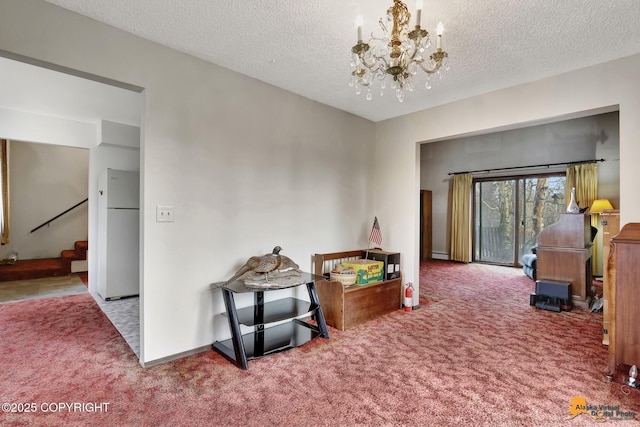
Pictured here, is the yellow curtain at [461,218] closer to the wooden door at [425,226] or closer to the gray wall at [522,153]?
the gray wall at [522,153]

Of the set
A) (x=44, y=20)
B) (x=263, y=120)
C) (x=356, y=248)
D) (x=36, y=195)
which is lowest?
(x=356, y=248)

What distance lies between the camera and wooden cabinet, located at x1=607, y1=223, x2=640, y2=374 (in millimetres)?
2043

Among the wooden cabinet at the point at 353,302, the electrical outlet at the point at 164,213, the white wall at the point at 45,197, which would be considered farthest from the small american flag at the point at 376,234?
the white wall at the point at 45,197

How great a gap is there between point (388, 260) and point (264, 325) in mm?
1619

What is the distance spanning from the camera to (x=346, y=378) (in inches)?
85.9

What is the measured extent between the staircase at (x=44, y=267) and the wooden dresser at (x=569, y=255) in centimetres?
762

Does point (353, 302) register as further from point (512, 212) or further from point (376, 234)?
point (512, 212)

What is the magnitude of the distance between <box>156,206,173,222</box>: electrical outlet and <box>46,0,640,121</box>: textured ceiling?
1239mm

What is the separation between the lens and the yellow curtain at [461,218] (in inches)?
293

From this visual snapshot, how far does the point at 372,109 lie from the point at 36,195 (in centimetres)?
670

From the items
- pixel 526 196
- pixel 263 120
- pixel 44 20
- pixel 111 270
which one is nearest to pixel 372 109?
pixel 263 120

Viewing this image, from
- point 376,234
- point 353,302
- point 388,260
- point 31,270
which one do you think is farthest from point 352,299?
point 31,270

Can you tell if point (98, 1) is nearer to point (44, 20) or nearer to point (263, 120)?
point (44, 20)

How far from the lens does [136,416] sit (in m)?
1.77
